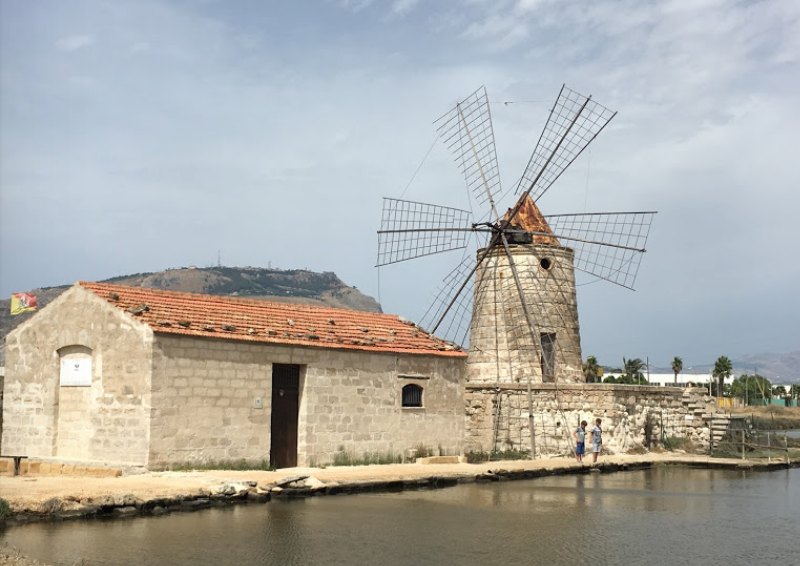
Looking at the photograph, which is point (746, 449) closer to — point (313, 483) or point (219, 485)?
point (313, 483)

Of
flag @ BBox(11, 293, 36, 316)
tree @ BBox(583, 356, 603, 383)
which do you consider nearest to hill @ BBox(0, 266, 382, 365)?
tree @ BBox(583, 356, 603, 383)

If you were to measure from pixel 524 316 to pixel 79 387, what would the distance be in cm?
1145

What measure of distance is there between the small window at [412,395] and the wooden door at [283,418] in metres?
2.69

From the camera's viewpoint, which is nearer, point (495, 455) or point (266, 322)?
point (266, 322)

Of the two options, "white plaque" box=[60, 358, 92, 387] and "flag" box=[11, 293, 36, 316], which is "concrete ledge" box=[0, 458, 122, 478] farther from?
"flag" box=[11, 293, 36, 316]

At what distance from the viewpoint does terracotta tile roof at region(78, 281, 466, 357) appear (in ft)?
51.6

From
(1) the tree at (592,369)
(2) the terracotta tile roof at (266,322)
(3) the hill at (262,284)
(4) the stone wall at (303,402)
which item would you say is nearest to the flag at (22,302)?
(2) the terracotta tile roof at (266,322)

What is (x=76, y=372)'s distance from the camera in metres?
16.0

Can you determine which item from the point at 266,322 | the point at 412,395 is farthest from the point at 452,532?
the point at 412,395

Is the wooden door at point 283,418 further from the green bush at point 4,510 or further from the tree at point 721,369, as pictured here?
the tree at point 721,369

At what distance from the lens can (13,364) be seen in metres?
17.0

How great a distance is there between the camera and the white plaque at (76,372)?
51.9 feet

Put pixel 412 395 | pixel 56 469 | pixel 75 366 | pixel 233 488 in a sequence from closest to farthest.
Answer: pixel 233 488 → pixel 56 469 → pixel 75 366 → pixel 412 395

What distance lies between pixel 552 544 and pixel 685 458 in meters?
11.9
